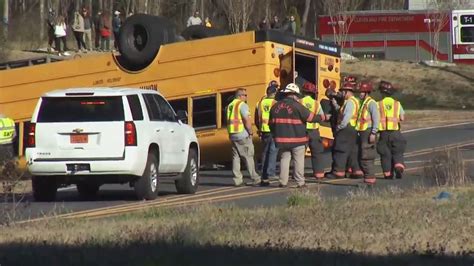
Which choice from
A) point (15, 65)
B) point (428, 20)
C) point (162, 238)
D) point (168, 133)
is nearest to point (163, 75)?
point (15, 65)

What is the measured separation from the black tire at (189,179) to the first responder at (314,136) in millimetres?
2121

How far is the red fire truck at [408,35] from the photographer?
51281 mm

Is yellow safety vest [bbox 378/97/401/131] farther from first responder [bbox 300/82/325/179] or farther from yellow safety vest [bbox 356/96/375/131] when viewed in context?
first responder [bbox 300/82/325/179]

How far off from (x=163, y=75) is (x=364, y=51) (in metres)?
29.6

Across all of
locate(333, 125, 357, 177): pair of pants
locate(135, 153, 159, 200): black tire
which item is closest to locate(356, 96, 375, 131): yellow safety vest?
locate(333, 125, 357, 177): pair of pants

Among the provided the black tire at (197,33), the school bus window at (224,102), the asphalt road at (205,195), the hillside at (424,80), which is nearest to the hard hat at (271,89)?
the asphalt road at (205,195)

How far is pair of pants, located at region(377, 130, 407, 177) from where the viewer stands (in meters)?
20.5

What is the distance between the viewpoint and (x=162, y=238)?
11023mm

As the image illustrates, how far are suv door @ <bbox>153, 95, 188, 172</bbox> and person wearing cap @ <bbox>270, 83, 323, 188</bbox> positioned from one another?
57.5 inches

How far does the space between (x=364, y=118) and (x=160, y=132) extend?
4196mm

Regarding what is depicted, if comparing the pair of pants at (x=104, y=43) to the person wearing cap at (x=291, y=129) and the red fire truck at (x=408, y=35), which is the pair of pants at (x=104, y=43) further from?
the person wearing cap at (x=291, y=129)

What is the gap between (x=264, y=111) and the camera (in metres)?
20.6

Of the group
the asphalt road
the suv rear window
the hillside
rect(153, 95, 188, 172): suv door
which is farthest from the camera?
the hillside

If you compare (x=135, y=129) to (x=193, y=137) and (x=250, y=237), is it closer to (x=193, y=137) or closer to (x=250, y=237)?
(x=193, y=137)
